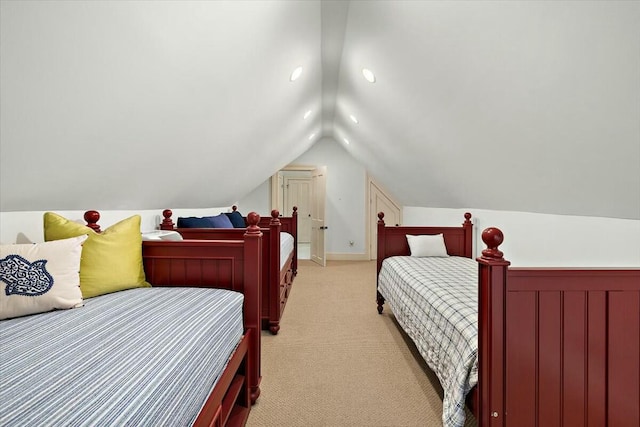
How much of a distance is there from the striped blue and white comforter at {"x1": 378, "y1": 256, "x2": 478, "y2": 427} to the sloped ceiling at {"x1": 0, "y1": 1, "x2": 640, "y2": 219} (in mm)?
760

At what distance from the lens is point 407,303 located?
2342 mm

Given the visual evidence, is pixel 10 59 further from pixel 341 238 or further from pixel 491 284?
pixel 341 238

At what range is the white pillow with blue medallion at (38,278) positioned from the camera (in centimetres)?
119

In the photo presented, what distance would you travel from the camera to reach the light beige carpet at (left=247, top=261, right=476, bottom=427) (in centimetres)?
167

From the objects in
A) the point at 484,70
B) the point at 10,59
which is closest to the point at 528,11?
the point at 484,70

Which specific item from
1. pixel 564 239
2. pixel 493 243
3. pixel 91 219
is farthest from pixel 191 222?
pixel 564 239

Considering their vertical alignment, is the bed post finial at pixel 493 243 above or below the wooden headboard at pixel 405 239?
above

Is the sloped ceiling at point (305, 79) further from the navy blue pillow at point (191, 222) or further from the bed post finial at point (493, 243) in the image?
the bed post finial at point (493, 243)

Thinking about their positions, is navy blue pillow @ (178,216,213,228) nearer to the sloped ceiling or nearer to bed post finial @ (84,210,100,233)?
the sloped ceiling

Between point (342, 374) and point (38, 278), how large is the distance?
166 cm

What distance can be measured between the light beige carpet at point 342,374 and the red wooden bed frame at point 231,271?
0.78 ft

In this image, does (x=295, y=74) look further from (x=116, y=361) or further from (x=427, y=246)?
(x=116, y=361)

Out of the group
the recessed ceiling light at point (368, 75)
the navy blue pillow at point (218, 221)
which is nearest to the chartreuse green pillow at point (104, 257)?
the navy blue pillow at point (218, 221)

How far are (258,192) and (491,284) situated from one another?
566cm
